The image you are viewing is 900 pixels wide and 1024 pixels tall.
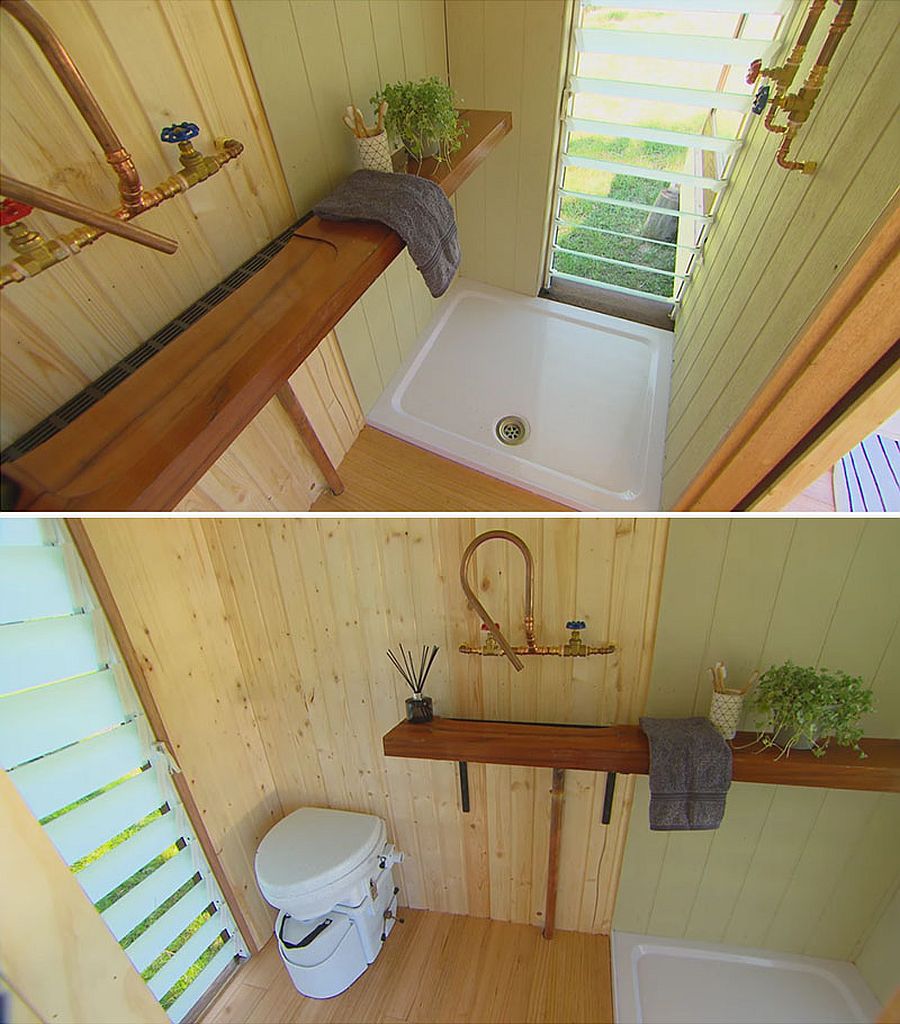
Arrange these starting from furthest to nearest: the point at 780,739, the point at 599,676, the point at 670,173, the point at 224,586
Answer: the point at 670,173, the point at 224,586, the point at 599,676, the point at 780,739

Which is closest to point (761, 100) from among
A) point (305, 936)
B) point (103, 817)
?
point (103, 817)

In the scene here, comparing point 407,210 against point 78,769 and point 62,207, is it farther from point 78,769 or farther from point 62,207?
point 78,769

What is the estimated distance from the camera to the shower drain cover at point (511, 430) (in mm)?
2016

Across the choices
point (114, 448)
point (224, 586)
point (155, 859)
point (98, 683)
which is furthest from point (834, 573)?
point (155, 859)

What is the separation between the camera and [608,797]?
1.67 metres

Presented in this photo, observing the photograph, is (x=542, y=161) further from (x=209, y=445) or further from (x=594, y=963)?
(x=594, y=963)

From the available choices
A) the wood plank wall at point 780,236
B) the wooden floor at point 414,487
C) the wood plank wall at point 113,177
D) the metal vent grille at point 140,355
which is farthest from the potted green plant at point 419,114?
the wooden floor at point 414,487

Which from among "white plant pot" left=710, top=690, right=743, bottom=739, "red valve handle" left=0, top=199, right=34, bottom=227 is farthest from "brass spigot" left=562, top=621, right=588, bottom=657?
"red valve handle" left=0, top=199, right=34, bottom=227

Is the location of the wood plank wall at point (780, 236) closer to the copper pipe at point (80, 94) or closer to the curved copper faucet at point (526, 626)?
the curved copper faucet at point (526, 626)

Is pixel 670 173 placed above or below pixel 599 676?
above

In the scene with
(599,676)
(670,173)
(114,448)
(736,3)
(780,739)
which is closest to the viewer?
(114,448)

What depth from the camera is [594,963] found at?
1.90 meters

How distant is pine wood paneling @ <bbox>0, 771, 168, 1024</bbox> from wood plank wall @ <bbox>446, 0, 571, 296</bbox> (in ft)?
6.62

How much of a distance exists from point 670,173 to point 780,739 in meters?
1.59
